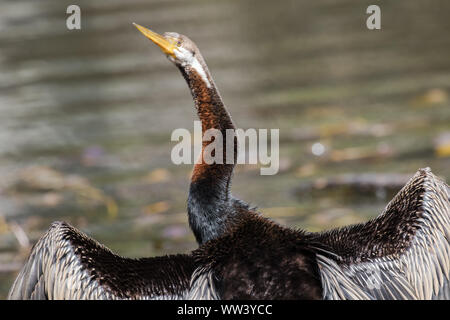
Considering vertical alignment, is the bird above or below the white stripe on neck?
below

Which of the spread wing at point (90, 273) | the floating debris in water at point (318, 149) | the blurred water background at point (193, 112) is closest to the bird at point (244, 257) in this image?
the spread wing at point (90, 273)

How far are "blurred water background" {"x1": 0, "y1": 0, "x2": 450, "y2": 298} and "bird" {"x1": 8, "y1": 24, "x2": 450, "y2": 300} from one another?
2187mm

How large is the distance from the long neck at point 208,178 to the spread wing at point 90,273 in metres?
0.39

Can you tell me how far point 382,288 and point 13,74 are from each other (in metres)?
10.7

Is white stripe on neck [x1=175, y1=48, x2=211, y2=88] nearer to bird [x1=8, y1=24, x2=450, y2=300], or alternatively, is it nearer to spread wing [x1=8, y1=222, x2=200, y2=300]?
bird [x1=8, y1=24, x2=450, y2=300]

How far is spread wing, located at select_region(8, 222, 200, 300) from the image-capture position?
4.83 meters

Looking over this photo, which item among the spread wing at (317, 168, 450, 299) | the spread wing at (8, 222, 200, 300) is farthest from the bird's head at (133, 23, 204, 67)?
the spread wing at (317, 168, 450, 299)

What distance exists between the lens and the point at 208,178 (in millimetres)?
5391

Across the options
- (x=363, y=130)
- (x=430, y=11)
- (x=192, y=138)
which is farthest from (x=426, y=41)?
(x=192, y=138)

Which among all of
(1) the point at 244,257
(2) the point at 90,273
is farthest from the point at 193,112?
(1) the point at 244,257

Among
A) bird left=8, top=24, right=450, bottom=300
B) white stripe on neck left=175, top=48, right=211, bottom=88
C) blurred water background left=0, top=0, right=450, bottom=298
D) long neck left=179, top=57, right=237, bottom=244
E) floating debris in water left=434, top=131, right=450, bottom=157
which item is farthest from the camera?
floating debris in water left=434, top=131, right=450, bottom=157

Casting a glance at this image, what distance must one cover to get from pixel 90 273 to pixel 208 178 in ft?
3.26

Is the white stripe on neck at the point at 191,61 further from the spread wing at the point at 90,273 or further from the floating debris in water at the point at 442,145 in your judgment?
the floating debris in water at the point at 442,145

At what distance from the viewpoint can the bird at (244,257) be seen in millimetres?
4566
